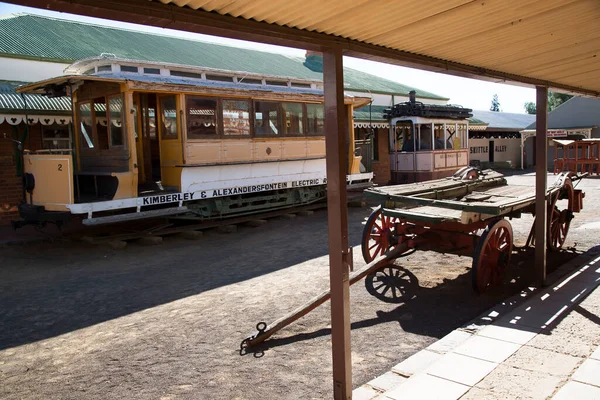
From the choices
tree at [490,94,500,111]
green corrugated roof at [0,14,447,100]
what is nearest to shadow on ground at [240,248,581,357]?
green corrugated roof at [0,14,447,100]

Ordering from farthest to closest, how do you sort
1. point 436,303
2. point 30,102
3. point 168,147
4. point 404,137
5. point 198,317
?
point 404,137, point 30,102, point 168,147, point 436,303, point 198,317

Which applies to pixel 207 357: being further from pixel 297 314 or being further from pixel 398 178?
pixel 398 178

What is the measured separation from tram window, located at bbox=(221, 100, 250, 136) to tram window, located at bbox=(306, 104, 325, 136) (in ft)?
6.59

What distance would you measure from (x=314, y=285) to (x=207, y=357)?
236 cm

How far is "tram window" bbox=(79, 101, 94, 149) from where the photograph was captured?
1084 cm

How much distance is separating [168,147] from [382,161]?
11889mm

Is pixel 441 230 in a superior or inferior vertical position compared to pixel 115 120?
inferior

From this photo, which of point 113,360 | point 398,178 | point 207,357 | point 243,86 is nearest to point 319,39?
point 207,357

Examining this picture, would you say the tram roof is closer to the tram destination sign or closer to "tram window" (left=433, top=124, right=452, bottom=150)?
the tram destination sign

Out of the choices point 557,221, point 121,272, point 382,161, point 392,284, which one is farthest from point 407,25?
point 382,161

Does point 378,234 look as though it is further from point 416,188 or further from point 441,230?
point 441,230

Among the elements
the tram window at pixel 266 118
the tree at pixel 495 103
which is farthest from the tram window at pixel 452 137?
the tree at pixel 495 103

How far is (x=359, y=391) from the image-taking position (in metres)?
3.61

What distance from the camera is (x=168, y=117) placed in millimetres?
10578
